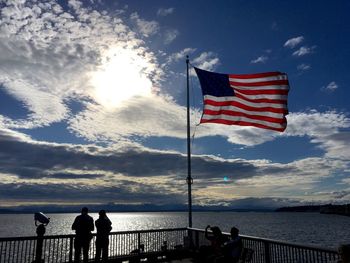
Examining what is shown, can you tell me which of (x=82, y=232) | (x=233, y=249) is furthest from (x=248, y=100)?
(x=82, y=232)

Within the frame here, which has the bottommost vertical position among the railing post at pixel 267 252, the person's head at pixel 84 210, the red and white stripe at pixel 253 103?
the railing post at pixel 267 252

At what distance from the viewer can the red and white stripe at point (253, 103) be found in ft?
46.6

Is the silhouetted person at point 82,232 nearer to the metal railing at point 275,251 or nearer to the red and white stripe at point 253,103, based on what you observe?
the metal railing at point 275,251

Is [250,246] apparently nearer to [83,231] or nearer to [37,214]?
[83,231]

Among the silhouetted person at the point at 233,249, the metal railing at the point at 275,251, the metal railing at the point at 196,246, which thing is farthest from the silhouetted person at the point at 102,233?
the silhouetted person at the point at 233,249

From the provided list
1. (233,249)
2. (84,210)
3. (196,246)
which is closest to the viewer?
(233,249)

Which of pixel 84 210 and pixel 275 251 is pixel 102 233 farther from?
pixel 275 251

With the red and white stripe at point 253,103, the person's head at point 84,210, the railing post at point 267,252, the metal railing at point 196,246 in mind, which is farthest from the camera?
the red and white stripe at point 253,103

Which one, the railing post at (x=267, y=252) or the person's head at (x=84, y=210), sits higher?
the person's head at (x=84, y=210)

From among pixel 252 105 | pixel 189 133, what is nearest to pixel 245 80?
pixel 252 105

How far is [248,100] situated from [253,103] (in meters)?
0.22

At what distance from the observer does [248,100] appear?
47.6 ft

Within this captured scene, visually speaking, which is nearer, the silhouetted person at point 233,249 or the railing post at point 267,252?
the silhouetted person at point 233,249

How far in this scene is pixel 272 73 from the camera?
14.6 metres
